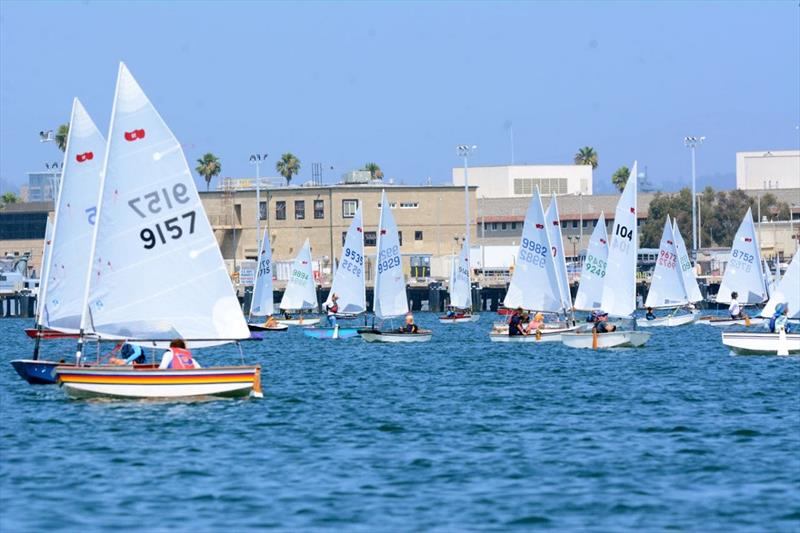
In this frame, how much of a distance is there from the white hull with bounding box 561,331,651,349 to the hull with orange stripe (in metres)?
23.3

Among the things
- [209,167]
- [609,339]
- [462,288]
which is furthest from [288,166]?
[609,339]

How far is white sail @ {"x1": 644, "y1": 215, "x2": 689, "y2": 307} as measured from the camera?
79.4 metres

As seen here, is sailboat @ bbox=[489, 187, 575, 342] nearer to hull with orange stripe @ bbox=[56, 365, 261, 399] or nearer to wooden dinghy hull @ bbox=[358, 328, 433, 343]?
wooden dinghy hull @ bbox=[358, 328, 433, 343]

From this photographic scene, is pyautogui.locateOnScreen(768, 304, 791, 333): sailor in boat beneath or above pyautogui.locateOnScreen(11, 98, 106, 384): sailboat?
beneath

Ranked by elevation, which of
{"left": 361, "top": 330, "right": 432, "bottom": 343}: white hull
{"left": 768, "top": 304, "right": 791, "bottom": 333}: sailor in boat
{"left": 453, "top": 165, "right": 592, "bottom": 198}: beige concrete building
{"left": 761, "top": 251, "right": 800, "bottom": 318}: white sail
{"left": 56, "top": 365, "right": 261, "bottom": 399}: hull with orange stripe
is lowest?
{"left": 56, "top": 365, "right": 261, "bottom": 399}: hull with orange stripe

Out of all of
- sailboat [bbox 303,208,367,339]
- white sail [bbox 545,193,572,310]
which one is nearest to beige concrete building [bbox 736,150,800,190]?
sailboat [bbox 303,208,367,339]

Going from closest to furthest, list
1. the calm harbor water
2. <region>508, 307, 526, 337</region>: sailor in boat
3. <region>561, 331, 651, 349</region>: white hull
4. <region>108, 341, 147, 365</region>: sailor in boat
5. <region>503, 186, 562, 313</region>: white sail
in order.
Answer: the calm harbor water → <region>108, 341, 147, 365</region>: sailor in boat → <region>561, 331, 651, 349</region>: white hull → <region>508, 307, 526, 337</region>: sailor in boat → <region>503, 186, 562, 313</region>: white sail

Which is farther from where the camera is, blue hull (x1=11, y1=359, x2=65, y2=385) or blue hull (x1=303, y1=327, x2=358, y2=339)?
blue hull (x1=303, y1=327, x2=358, y2=339)

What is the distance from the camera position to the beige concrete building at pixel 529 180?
16575cm

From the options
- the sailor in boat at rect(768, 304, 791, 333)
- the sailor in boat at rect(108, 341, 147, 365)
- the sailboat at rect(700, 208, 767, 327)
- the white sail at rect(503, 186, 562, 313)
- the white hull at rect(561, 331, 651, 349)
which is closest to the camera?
the sailor in boat at rect(108, 341, 147, 365)

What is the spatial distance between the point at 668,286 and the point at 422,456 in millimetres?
54619

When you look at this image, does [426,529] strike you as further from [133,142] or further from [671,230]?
[671,230]

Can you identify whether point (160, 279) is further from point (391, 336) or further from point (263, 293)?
point (263, 293)

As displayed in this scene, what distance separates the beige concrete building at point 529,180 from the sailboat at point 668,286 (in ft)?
276
